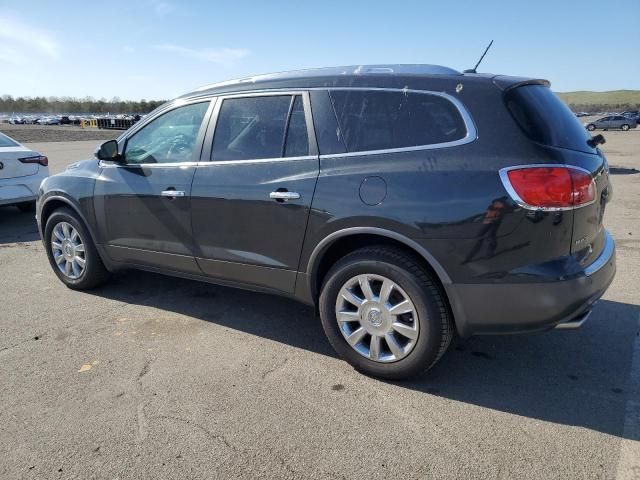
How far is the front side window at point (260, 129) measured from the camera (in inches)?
141

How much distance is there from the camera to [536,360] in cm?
355

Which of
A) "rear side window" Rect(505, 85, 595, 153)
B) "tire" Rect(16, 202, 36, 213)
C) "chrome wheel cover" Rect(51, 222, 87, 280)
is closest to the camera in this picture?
"rear side window" Rect(505, 85, 595, 153)

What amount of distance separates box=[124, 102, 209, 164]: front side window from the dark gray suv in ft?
0.08

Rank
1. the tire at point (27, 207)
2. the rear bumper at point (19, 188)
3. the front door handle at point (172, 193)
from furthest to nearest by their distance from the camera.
Result: 1. the tire at point (27, 207)
2. the rear bumper at point (19, 188)
3. the front door handle at point (172, 193)

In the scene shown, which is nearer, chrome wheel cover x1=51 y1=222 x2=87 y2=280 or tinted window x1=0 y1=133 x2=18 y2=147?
chrome wheel cover x1=51 y1=222 x2=87 y2=280

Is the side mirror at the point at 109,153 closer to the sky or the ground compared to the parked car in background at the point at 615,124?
closer to the sky

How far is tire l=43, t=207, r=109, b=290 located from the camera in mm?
4848

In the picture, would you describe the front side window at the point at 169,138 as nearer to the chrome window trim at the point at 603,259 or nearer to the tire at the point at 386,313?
the tire at the point at 386,313

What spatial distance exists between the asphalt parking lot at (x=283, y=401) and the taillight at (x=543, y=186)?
→ 3.92 ft

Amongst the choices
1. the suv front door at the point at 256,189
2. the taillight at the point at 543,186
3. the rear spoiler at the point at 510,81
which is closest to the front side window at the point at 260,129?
the suv front door at the point at 256,189

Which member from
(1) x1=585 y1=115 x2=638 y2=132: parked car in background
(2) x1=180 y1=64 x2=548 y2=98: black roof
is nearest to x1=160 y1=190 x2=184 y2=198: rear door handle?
(2) x1=180 y1=64 x2=548 y2=98: black roof

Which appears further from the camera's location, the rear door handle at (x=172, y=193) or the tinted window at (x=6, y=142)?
the tinted window at (x=6, y=142)

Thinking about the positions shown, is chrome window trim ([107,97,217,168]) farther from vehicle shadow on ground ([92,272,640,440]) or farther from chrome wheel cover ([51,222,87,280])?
vehicle shadow on ground ([92,272,640,440])

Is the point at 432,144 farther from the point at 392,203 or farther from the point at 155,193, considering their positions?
the point at 155,193
